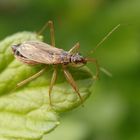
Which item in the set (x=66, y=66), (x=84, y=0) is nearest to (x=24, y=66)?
(x=66, y=66)

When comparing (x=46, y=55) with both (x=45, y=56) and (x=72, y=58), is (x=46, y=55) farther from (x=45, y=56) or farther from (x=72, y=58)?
(x=72, y=58)

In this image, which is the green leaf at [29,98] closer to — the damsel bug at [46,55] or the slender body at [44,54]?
the damsel bug at [46,55]

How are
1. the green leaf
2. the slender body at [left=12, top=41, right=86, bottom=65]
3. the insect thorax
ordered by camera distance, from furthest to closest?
1. the insect thorax
2. the slender body at [left=12, top=41, right=86, bottom=65]
3. the green leaf

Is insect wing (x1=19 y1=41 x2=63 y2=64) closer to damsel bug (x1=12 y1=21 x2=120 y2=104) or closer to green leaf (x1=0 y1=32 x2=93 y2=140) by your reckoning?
damsel bug (x1=12 y1=21 x2=120 y2=104)

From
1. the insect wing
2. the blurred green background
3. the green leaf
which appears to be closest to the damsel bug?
the insect wing

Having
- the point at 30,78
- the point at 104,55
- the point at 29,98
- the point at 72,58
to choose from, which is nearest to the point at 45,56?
the point at 72,58

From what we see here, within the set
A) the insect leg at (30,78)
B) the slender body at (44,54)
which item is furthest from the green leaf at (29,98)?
the slender body at (44,54)

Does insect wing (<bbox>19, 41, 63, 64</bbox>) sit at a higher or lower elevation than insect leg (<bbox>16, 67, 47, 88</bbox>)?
higher
